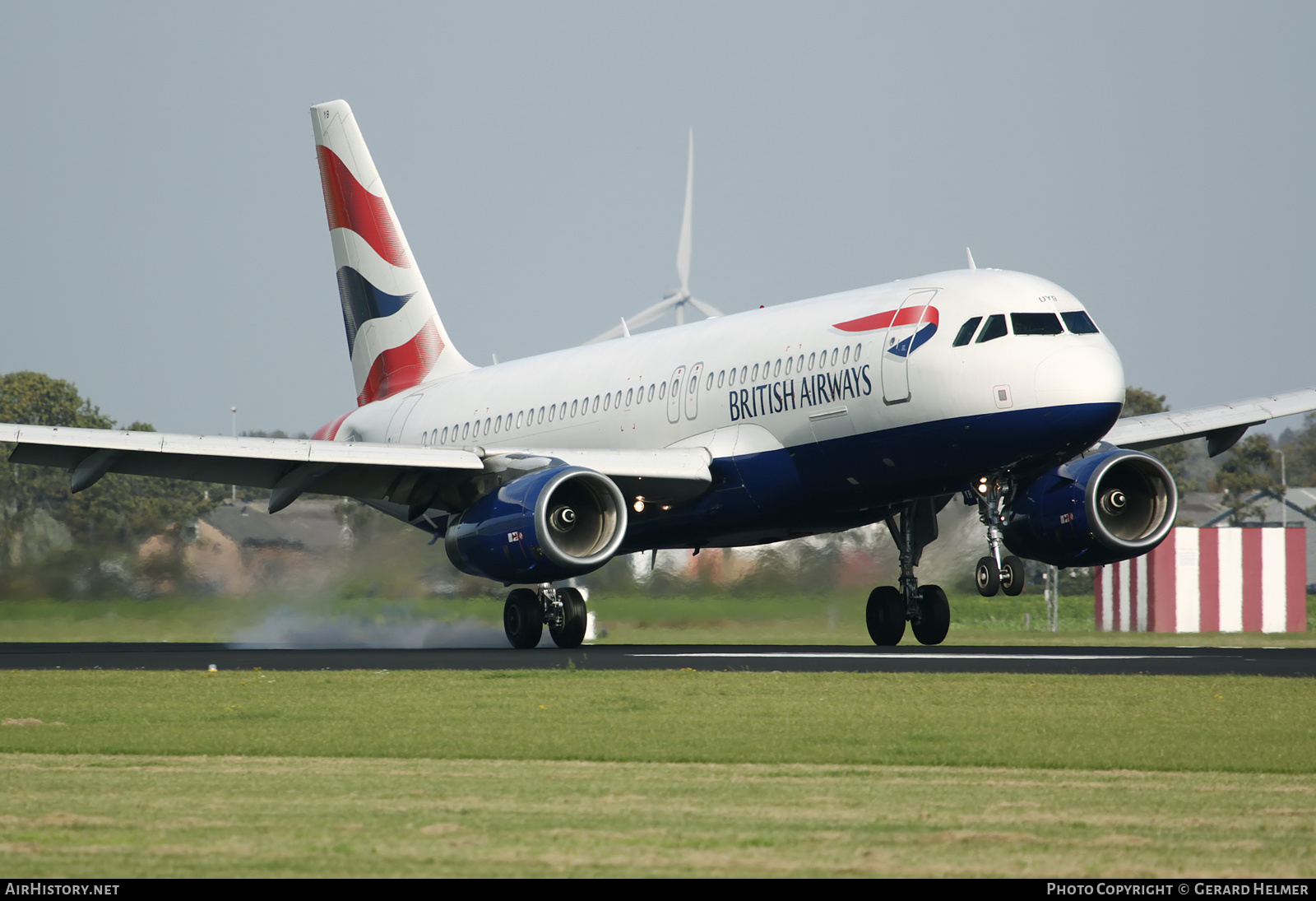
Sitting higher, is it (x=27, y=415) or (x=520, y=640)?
(x=27, y=415)

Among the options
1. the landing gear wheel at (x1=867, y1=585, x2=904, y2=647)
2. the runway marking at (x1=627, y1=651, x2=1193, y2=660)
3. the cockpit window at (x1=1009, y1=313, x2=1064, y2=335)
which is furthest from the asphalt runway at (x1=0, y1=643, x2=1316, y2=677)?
the cockpit window at (x1=1009, y1=313, x2=1064, y2=335)

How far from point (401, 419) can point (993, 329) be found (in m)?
15.9

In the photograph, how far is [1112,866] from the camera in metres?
7.37

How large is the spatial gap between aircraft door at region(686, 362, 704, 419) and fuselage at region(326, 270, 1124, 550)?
0.03 meters

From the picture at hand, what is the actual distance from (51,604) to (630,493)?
38.6 ft

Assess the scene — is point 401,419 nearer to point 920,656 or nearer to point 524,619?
point 524,619

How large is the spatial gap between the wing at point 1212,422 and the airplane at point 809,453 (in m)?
0.05

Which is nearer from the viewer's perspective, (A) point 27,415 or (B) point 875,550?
(B) point 875,550

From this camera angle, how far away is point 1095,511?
25.1 meters

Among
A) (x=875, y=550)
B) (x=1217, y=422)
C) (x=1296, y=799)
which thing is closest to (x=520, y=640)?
(x=875, y=550)

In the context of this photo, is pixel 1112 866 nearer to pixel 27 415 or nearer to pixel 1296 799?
pixel 1296 799

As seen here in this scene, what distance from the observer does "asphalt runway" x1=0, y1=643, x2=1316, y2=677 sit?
2016 cm

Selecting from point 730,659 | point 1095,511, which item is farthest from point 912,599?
point 730,659

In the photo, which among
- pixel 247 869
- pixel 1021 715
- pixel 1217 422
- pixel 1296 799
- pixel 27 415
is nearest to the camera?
pixel 247 869
